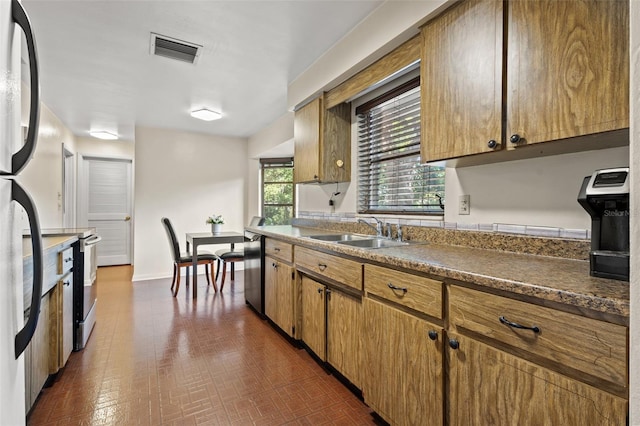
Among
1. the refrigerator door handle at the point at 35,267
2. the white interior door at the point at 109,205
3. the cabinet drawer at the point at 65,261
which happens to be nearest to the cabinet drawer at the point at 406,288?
the refrigerator door handle at the point at 35,267

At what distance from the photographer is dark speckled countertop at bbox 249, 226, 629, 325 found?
0.86m

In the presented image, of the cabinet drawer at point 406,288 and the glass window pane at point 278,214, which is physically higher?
the glass window pane at point 278,214

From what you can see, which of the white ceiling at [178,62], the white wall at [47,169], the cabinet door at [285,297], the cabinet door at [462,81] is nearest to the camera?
the cabinet door at [462,81]

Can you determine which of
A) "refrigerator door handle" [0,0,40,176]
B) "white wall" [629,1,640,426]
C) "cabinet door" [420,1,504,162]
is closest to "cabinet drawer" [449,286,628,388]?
"white wall" [629,1,640,426]

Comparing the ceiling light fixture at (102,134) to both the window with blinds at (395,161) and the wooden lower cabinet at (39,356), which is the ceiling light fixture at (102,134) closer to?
the wooden lower cabinet at (39,356)

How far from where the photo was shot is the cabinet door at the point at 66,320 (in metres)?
2.17

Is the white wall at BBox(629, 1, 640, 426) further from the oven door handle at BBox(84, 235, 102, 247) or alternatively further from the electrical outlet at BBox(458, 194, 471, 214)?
the oven door handle at BBox(84, 235, 102, 247)

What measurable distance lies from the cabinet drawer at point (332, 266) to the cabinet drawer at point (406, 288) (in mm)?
91

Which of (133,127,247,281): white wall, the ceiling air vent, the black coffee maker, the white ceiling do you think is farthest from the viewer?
(133,127,247,281): white wall

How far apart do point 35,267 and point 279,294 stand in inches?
81.4

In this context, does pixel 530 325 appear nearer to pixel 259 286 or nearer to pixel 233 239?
pixel 259 286

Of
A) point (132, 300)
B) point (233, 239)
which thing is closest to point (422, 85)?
A: point (233, 239)

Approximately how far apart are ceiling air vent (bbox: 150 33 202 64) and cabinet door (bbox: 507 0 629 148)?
7.47 ft

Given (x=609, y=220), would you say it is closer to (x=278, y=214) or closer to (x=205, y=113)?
(x=205, y=113)
